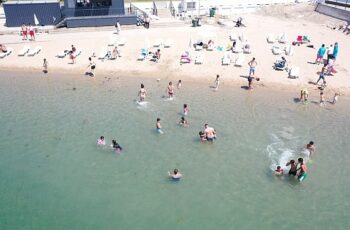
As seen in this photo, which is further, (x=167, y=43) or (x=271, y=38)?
(x=271, y=38)

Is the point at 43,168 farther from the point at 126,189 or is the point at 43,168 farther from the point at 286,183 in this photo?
the point at 286,183

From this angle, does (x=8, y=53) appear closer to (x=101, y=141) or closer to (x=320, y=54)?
(x=101, y=141)

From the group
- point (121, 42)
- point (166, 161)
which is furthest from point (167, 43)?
point (166, 161)

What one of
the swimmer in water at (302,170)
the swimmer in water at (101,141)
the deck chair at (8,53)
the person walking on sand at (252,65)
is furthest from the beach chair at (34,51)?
the swimmer in water at (302,170)

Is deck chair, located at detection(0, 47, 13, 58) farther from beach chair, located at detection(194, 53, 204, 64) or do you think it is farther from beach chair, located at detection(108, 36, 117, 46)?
beach chair, located at detection(194, 53, 204, 64)

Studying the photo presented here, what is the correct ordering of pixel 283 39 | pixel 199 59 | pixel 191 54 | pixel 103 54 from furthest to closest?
pixel 283 39, pixel 191 54, pixel 103 54, pixel 199 59

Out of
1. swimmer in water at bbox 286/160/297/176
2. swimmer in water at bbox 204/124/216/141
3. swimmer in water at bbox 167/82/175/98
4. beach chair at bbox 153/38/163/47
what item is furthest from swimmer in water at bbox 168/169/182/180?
beach chair at bbox 153/38/163/47

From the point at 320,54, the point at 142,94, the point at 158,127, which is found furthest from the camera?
the point at 320,54

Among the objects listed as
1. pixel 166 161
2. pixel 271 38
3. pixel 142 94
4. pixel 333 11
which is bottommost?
pixel 166 161
